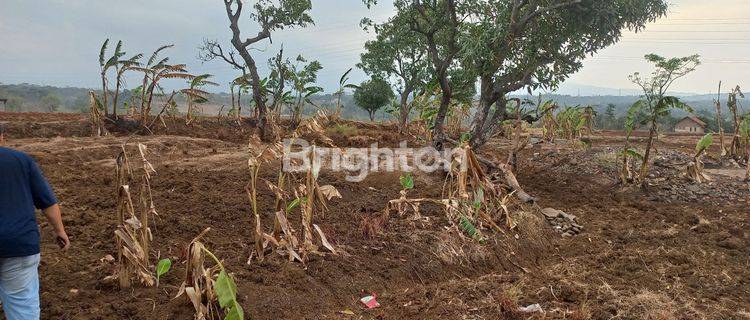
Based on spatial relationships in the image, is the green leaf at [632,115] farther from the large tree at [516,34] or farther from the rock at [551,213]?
the rock at [551,213]

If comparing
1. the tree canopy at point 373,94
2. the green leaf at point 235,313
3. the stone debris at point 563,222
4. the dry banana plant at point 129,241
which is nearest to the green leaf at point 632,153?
the stone debris at point 563,222

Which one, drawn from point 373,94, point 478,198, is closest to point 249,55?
point 478,198

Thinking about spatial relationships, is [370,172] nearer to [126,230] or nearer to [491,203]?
[491,203]

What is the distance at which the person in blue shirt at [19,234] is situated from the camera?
8.31 feet

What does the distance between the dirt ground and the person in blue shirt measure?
1.38 ft

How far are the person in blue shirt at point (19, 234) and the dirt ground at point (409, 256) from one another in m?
0.42

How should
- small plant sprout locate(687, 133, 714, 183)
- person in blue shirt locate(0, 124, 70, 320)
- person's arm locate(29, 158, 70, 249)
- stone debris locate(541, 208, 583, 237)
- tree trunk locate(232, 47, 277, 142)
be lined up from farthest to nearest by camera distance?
tree trunk locate(232, 47, 277, 142) → small plant sprout locate(687, 133, 714, 183) → stone debris locate(541, 208, 583, 237) → person's arm locate(29, 158, 70, 249) → person in blue shirt locate(0, 124, 70, 320)

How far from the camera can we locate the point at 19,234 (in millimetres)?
2553

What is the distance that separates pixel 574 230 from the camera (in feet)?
19.8

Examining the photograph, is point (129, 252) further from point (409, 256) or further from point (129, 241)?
point (409, 256)

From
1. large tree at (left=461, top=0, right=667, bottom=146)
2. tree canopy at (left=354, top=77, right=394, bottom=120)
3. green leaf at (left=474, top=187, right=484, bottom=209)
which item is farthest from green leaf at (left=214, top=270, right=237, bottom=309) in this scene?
tree canopy at (left=354, top=77, right=394, bottom=120)

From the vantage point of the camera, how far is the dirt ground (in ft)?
11.6

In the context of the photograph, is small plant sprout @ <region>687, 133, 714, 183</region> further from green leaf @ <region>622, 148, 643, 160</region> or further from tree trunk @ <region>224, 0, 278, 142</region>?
tree trunk @ <region>224, 0, 278, 142</region>

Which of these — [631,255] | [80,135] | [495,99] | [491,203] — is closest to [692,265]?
[631,255]
